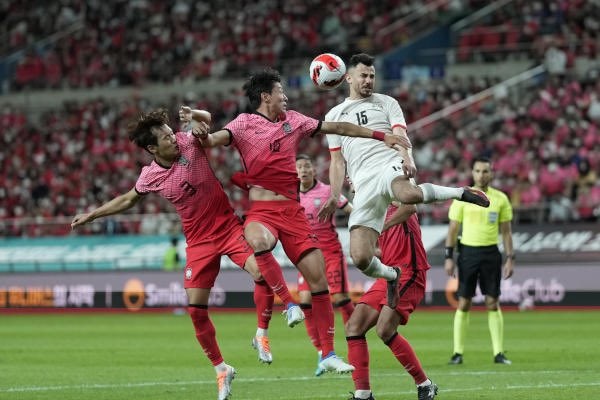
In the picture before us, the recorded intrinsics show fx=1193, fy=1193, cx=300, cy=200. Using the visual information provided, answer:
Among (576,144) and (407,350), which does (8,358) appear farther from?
(576,144)

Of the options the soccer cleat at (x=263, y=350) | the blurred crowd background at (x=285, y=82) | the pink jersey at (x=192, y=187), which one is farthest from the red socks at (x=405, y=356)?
the blurred crowd background at (x=285, y=82)

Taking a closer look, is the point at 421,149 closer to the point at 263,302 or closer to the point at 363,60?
the point at 263,302

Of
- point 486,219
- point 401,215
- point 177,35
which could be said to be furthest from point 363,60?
point 177,35

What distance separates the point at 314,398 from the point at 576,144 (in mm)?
20635

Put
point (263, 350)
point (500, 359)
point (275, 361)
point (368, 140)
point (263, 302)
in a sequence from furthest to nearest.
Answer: point (275, 361), point (500, 359), point (263, 302), point (263, 350), point (368, 140)

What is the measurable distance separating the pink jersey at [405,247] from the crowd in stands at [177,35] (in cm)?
2785

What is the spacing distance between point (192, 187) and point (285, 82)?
92.6 ft

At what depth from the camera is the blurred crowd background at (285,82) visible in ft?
107

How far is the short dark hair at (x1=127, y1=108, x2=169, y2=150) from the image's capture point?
12250 millimetres

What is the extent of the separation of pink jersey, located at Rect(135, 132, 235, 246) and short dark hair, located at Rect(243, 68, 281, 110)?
0.79m

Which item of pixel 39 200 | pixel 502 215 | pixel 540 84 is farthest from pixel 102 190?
pixel 502 215

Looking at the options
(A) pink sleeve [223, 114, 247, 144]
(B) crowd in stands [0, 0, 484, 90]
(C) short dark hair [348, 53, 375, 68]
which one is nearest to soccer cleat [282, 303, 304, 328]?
(A) pink sleeve [223, 114, 247, 144]

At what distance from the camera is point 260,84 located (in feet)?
41.1

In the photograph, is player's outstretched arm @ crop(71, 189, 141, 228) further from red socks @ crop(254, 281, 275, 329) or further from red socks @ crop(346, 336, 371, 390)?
red socks @ crop(346, 336, 371, 390)
